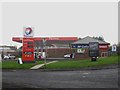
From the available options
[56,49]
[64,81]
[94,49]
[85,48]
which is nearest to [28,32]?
[94,49]

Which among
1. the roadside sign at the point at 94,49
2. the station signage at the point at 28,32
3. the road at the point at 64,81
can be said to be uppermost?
the station signage at the point at 28,32

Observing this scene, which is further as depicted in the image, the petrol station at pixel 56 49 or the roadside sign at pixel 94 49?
the petrol station at pixel 56 49

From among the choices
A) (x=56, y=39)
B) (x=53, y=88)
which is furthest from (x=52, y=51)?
(x=53, y=88)

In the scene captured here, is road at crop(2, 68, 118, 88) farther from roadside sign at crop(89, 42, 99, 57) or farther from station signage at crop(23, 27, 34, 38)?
station signage at crop(23, 27, 34, 38)

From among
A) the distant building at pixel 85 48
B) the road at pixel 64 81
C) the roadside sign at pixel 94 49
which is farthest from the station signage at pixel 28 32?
the distant building at pixel 85 48

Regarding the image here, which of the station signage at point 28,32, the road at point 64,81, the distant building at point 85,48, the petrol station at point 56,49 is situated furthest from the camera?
the distant building at point 85,48

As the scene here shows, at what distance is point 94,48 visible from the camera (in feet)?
123

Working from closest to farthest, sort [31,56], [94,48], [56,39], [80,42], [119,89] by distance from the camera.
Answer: [119,89] → [94,48] → [31,56] → [56,39] → [80,42]

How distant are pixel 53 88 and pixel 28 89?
1045 mm

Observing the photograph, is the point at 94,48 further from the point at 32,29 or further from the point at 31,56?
the point at 32,29

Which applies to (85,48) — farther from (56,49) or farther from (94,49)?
(94,49)

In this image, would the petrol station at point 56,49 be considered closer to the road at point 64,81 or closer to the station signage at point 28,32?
the station signage at point 28,32

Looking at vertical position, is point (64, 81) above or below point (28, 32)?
below

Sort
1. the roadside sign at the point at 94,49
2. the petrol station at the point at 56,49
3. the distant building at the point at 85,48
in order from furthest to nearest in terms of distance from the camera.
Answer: the distant building at the point at 85,48 < the petrol station at the point at 56,49 < the roadside sign at the point at 94,49
